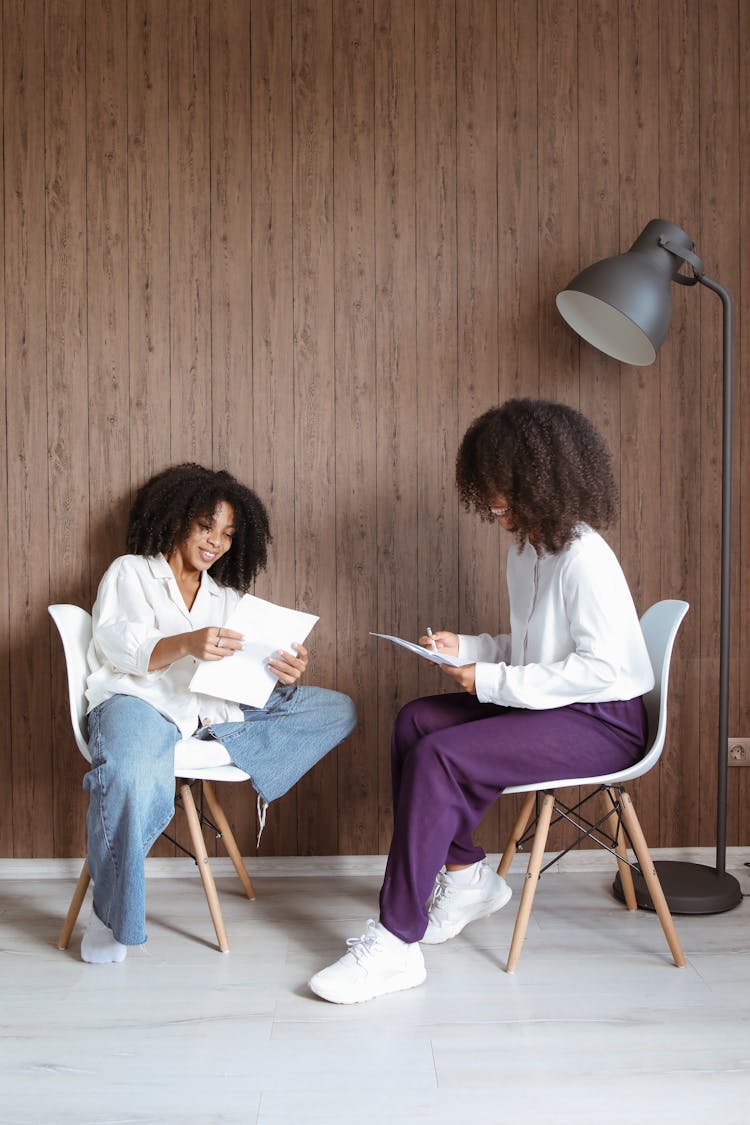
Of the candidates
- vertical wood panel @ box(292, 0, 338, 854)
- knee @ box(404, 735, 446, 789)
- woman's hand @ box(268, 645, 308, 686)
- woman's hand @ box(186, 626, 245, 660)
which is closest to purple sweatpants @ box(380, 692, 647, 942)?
knee @ box(404, 735, 446, 789)

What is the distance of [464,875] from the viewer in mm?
2072

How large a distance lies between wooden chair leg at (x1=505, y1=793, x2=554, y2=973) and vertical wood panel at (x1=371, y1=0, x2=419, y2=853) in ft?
2.22

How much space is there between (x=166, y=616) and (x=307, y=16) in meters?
1.71

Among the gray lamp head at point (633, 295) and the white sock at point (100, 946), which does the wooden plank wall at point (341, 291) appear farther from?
the white sock at point (100, 946)

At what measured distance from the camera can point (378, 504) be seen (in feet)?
8.30

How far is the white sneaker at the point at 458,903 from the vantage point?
80.8 inches

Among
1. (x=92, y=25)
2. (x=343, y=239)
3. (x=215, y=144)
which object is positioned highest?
(x=92, y=25)

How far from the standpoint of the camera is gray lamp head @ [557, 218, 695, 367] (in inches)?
85.1

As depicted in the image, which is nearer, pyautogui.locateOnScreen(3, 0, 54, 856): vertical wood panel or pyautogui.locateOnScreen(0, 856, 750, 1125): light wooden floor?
pyautogui.locateOnScreen(0, 856, 750, 1125): light wooden floor

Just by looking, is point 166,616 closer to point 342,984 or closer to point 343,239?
point 342,984

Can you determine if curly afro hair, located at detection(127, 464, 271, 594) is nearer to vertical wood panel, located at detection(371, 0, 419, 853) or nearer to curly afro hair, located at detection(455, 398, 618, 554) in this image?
vertical wood panel, located at detection(371, 0, 419, 853)

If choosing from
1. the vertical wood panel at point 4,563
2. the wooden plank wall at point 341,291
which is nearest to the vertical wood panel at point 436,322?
the wooden plank wall at point 341,291

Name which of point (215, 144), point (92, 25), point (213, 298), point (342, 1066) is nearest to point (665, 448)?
point (213, 298)

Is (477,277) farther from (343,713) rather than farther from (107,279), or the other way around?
(343,713)
